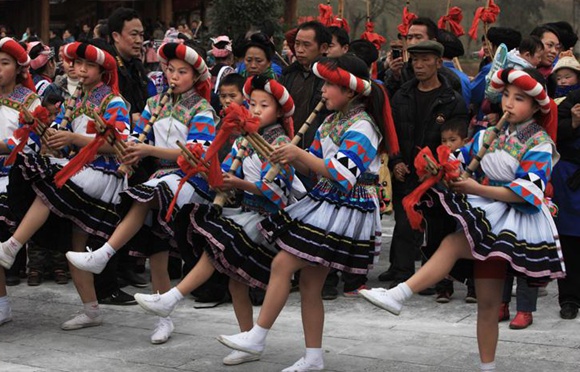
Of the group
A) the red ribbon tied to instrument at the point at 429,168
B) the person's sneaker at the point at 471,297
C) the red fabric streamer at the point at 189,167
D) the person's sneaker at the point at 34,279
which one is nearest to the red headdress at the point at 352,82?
the red ribbon tied to instrument at the point at 429,168

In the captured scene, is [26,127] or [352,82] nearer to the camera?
[352,82]

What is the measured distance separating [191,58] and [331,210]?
1470 mm

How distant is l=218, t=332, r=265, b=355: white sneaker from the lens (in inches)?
225

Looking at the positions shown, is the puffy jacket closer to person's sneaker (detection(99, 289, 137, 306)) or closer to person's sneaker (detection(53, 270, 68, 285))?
person's sneaker (detection(99, 289, 137, 306))

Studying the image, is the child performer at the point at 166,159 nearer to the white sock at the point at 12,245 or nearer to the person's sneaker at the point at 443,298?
the white sock at the point at 12,245

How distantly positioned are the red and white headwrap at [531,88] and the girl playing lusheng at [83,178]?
238cm

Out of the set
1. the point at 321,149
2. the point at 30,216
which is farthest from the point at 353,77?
the point at 30,216

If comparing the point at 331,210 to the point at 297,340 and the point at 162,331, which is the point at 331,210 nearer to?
the point at 297,340

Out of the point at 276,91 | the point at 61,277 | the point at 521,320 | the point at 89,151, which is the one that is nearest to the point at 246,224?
the point at 276,91

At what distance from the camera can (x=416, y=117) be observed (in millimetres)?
8180

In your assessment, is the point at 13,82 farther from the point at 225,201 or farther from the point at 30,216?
the point at 225,201

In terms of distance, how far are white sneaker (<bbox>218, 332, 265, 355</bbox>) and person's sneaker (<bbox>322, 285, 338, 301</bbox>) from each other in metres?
2.34

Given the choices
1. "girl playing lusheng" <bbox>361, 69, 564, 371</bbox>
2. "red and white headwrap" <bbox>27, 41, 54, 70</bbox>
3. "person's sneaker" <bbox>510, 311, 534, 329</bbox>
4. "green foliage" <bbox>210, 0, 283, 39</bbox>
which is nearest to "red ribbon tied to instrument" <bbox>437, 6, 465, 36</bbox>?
"red and white headwrap" <bbox>27, 41, 54, 70</bbox>

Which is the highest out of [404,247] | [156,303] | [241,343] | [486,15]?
[486,15]
